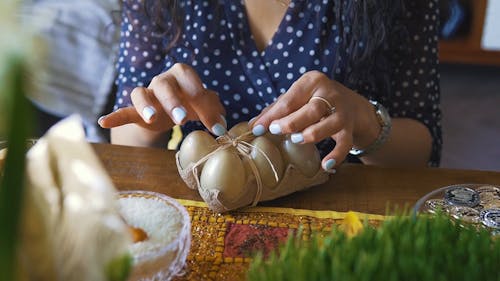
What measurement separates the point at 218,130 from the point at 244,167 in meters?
0.05

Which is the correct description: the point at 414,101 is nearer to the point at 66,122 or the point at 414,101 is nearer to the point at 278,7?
the point at 278,7

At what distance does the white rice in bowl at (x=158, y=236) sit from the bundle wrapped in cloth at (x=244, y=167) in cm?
8

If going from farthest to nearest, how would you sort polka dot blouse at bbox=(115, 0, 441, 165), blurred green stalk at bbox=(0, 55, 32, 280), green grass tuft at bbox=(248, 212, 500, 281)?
1. polka dot blouse at bbox=(115, 0, 441, 165)
2. green grass tuft at bbox=(248, 212, 500, 281)
3. blurred green stalk at bbox=(0, 55, 32, 280)

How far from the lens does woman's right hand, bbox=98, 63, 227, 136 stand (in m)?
0.63

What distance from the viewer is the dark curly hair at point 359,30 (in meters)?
0.81

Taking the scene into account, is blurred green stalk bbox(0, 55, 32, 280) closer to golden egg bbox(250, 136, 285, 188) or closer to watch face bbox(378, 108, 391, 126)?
golden egg bbox(250, 136, 285, 188)

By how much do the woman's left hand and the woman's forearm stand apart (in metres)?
0.12

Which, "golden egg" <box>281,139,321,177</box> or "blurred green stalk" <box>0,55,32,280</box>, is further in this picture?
"golden egg" <box>281,139,321,177</box>

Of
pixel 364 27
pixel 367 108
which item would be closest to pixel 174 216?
pixel 367 108

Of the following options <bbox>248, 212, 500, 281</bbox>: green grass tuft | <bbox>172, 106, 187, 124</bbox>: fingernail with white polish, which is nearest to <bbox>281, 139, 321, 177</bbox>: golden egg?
<bbox>172, 106, 187, 124</bbox>: fingernail with white polish

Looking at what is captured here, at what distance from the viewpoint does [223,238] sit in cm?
54

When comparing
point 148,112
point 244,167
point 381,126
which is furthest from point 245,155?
point 381,126

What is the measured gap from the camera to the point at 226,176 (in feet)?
1.87

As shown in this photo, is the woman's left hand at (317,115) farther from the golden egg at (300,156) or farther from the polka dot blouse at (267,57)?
the polka dot blouse at (267,57)
